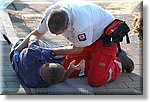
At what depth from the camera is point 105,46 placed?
2648mm

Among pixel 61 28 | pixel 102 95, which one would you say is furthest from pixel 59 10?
pixel 102 95

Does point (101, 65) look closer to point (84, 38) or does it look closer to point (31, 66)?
point (84, 38)

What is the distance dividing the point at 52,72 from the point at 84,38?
0.25 metres

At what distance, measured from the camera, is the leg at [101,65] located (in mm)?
2619

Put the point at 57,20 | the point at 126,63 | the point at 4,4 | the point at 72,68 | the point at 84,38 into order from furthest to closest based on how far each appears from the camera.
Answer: the point at 4,4 → the point at 126,63 → the point at 72,68 → the point at 84,38 → the point at 57,20

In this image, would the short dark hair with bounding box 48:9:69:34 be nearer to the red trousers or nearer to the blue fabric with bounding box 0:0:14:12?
the red trousers

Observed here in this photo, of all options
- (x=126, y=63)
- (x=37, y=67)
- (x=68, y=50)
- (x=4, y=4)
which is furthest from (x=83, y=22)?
(x=4, y=4)

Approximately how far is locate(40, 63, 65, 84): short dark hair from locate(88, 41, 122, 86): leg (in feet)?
0.65

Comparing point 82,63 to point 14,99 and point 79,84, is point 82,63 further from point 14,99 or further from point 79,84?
point 14,99

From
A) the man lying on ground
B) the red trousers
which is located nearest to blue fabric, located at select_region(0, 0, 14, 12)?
the man lying on ground

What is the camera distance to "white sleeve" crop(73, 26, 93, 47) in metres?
2.45

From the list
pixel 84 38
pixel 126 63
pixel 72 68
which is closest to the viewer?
pixel 84 38

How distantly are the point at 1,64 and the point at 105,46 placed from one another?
2.17 feet

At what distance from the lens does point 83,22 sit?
2.45 m
